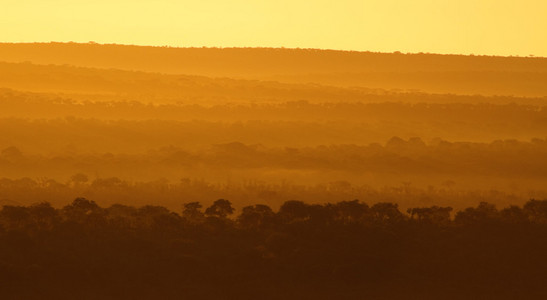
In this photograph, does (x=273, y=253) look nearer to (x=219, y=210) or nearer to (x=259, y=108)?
(x=219, y=210)

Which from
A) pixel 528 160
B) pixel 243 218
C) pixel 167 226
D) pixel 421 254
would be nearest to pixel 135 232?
pixel 167 226

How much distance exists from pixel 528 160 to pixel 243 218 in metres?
23.1

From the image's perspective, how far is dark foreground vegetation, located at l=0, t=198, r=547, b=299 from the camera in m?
19.9

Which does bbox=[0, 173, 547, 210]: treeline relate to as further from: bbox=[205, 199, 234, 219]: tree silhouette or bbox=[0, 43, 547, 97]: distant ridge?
bbox=[0, 43, 547, 97]: distant ridge

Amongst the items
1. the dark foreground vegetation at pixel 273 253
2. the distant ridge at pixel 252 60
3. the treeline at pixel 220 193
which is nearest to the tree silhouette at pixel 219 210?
the dark foreground vegetation at pixel 273 253

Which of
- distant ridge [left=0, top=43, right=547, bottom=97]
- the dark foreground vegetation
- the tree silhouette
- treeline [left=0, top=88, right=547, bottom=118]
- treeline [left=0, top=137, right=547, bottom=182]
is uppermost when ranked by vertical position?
distant ridge [left=0, top=43, right=547, bottom=97]

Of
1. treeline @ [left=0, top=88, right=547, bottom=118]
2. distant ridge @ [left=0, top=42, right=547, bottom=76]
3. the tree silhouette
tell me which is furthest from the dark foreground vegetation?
distant ridge @ [left=0, top=42, right=547, bottom=76]

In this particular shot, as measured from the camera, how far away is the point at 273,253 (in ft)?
70.1

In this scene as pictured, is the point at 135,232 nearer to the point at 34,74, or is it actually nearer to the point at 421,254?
the point at 421,254

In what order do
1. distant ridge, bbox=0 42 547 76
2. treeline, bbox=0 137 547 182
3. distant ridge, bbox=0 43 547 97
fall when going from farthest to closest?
1. distant ridge, bbox=0 42 547 76
2. distant ridge, bbox=0 43 547 97
3. treeline, bbox=0 137 547 182

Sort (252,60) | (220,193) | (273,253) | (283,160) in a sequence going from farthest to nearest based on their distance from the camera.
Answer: (252,60)
(283,160)
(220,193)
(273,253)

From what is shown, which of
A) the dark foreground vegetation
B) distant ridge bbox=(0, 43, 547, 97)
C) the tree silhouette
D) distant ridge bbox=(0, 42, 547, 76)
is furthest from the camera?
distant ridge bbox=(0, 42, 547, 76)

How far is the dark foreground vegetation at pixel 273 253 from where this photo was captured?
65.4 ft

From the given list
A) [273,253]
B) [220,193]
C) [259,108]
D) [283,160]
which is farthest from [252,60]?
[273,253]
